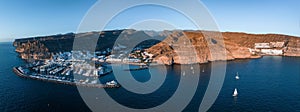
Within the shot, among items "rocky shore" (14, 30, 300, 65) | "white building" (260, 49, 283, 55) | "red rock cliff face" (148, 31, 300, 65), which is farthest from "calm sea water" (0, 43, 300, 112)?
"white building" (260, 49, 283, 55)

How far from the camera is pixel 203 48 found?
327 feet

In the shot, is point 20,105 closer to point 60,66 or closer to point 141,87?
point 141,87

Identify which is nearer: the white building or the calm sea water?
the calm sea water

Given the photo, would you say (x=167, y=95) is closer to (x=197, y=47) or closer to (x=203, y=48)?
(x=197, y=47)

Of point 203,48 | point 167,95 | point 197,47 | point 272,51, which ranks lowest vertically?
point 167,95

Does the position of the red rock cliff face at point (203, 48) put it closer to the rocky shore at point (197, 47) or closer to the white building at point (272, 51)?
the rocky shore at point (197, 47)

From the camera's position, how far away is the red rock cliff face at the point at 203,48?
9125 centimetres

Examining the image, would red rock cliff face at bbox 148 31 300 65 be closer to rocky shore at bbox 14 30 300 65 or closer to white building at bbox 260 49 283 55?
rocky shore at bbox 14 30 300 65

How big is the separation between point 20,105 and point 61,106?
313 inches

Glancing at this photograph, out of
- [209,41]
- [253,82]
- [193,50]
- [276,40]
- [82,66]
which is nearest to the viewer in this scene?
[253,82]

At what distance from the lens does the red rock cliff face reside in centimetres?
9125

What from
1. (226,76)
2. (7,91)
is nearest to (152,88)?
(226,76)

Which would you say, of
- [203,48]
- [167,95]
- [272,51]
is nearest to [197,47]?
[203,48]

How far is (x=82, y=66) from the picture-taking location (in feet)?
256
